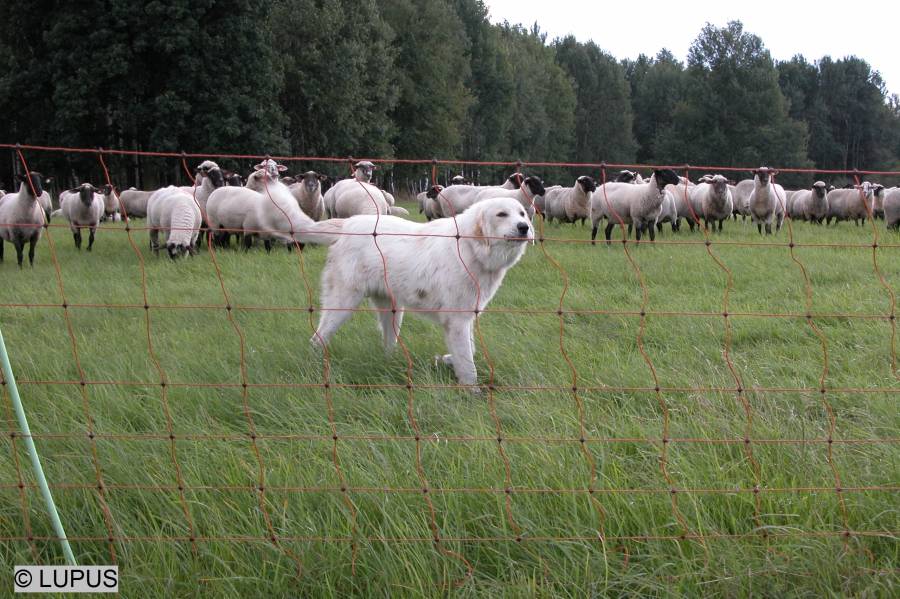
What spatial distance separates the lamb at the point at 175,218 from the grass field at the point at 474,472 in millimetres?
6880

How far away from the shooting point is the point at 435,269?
17.5ft

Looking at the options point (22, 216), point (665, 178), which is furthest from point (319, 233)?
point (665, 178)

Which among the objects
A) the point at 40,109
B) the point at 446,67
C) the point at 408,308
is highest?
the point at 446,67

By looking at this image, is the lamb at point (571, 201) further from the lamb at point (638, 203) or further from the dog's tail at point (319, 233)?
the dog's tail at point (319, 233)

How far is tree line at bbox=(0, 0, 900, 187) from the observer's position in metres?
30.2

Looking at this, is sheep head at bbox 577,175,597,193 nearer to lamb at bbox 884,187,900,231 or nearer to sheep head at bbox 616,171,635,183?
sheep head at bbox 616,171,635,183

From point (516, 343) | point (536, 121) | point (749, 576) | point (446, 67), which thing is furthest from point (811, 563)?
point (536, 121)

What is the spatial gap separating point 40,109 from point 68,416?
33092 millimetres

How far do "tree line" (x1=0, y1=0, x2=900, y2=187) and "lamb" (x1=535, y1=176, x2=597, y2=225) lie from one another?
1523 cm

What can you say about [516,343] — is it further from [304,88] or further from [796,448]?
[304,88]

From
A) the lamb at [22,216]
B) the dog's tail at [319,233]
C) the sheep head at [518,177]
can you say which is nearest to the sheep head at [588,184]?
the sheep head at [518,177]

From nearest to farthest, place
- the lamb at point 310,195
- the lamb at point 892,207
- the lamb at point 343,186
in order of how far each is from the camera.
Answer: the lamb at point 310,195 → the lamb at point 343,186 → the lamb at point 892,207

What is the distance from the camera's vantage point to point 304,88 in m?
38.6

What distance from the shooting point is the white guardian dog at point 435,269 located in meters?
5.12
